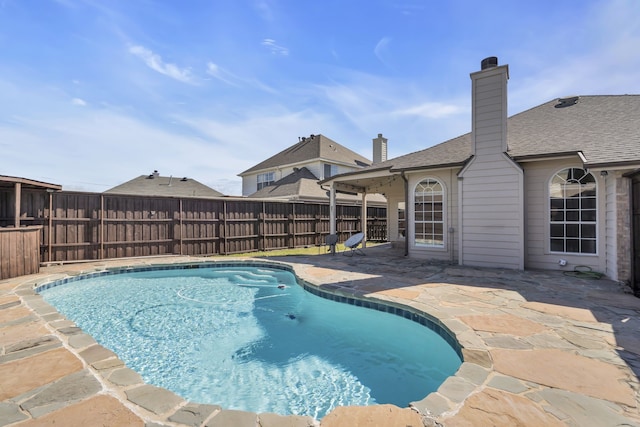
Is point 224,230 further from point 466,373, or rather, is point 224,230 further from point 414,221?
point 466,373

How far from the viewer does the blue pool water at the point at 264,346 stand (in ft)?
10.7

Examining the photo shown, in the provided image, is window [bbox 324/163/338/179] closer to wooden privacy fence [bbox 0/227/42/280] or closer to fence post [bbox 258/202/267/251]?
fence post [bbox 258/202/267/251]

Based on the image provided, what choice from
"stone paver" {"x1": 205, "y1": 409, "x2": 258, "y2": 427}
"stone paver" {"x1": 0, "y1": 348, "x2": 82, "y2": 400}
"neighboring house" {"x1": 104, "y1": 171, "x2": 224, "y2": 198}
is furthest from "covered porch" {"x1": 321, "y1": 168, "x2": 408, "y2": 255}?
"neighboring house" {"x1": 104, "y1": 171, "x2": 224, "y2": 198}

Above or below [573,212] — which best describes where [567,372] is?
below

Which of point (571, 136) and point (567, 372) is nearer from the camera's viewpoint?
point (567, 372)

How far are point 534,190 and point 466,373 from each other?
24.0 feet

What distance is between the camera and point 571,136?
8312 mm

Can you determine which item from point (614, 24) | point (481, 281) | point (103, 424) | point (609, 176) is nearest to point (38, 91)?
point (103, 424)

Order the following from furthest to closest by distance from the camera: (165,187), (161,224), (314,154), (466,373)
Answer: (165,187) → (314,154) → (161,224) → (466,373)

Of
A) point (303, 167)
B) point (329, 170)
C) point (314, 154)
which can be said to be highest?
point (314, 154)

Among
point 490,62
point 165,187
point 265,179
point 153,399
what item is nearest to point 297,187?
point 265,179

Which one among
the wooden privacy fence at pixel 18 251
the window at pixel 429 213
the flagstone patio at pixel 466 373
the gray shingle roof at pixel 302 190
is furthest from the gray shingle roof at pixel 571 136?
the wooden privacy fence at pixel 18 251

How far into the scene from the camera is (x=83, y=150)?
16875 millimetres

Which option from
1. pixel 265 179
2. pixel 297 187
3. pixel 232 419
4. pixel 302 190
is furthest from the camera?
pixel 265 179
